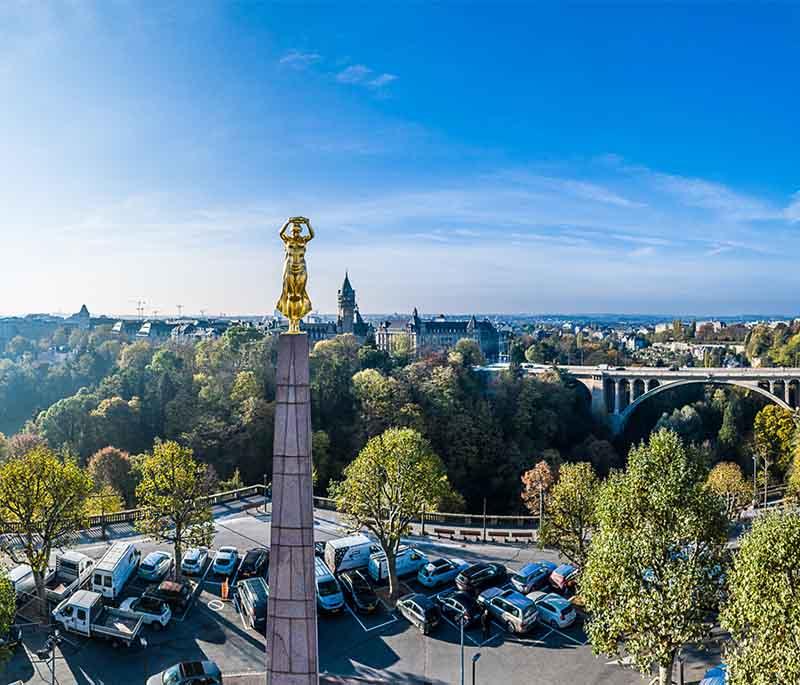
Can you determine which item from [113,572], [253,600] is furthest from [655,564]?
[113,572]

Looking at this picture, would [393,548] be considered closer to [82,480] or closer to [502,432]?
[82,480]

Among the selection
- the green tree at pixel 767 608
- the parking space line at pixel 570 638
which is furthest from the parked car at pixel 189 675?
the green tree at pixel 767 608

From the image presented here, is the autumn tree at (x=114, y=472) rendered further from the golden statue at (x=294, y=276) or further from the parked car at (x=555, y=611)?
the golden statue at (x=294, y=276)

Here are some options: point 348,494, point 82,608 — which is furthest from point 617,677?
point 82,608

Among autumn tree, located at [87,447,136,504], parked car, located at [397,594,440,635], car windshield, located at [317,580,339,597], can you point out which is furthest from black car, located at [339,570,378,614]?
autumn tree, located at [87,447,136,504]

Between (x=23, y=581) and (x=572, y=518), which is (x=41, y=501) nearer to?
(x=23, y=581)

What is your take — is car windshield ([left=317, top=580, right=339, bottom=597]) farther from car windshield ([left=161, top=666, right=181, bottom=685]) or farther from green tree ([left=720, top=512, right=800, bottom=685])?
green tree ([left=720, top=512, right=800, bottom=685])
